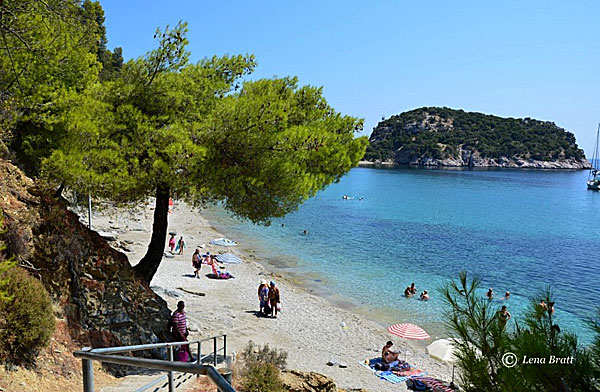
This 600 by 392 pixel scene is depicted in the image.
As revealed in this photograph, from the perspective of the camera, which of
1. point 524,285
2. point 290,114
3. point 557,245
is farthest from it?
point 557,245

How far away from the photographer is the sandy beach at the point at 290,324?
13319 mm

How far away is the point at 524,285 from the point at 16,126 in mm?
26315

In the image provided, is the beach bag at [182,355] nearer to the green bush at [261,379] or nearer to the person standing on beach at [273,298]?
the green bush at [261,379]

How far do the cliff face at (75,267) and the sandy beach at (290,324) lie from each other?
7.57ft

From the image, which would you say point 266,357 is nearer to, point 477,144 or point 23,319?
point 23,319

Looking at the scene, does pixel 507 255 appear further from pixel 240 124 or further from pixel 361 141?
pixel 240 124

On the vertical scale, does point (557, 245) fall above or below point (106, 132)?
below

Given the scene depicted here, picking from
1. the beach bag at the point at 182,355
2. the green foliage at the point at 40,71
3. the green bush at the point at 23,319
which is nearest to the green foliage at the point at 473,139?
the beach bag at the point at 182,355

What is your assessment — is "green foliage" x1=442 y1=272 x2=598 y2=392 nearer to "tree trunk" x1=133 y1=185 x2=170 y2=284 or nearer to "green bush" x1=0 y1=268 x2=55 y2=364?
"green bush" x1=0 y1=268 x2=55 y2=364

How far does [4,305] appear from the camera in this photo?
6324mm

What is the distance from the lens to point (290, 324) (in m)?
17.0

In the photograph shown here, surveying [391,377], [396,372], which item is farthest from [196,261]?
[391,377]

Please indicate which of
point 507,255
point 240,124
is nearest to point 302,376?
point 240,124

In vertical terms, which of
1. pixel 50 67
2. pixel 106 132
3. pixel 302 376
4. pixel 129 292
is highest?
pixel 50 67
